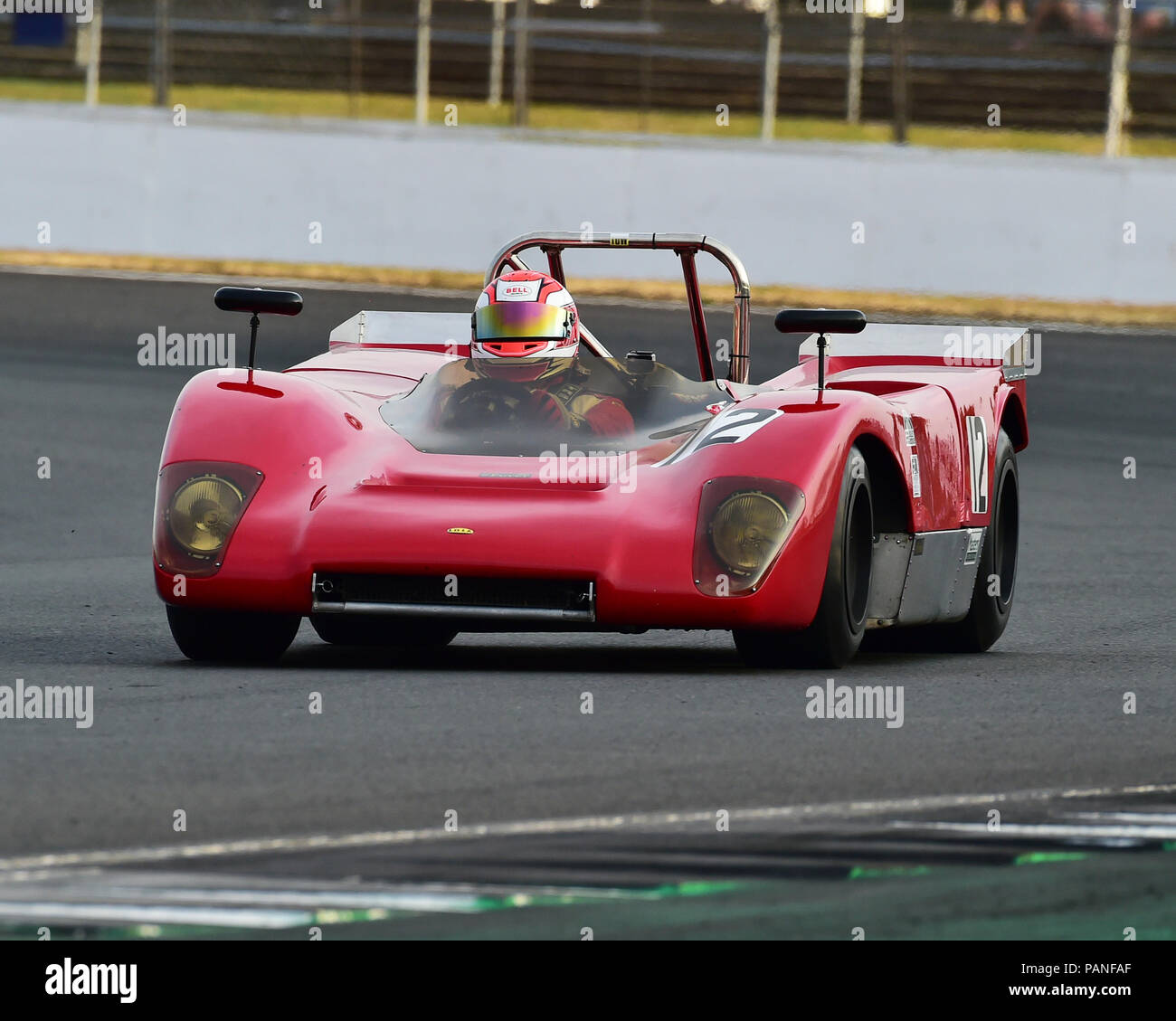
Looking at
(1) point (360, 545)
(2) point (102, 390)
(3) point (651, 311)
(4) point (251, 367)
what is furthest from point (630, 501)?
(3) point (651, 311)

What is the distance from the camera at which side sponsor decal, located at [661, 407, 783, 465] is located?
7.73 metres

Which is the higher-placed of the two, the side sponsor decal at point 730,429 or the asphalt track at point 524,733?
the side sponsor decal at point 730,429

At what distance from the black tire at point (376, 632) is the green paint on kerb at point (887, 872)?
3.85 m

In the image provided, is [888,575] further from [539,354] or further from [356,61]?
[356,61]

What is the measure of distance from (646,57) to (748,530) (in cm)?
1631

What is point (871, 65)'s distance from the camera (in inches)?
917

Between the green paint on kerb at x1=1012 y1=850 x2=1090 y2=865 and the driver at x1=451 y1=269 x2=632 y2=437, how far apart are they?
3.05 meters

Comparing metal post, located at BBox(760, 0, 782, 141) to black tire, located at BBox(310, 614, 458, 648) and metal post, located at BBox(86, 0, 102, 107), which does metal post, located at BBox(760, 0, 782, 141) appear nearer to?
metal post, located at BBox(86, 0, 102, 107)

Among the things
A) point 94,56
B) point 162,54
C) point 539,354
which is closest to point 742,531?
point 539,354

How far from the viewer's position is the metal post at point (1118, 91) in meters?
21.3

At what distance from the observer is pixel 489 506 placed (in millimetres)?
7566

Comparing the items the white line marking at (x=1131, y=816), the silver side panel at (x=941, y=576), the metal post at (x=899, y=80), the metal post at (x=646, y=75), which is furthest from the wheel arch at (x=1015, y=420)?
the metal post at (x=646, y=75)

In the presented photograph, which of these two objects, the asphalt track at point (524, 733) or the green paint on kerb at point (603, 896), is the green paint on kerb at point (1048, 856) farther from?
the green paint on kerb at point (603, 896)

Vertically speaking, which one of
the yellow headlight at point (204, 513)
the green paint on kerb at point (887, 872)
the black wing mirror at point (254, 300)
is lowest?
the green paint on kerb at point (887, 872)
